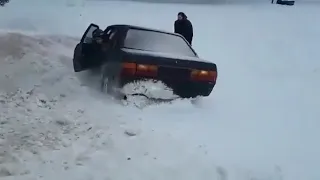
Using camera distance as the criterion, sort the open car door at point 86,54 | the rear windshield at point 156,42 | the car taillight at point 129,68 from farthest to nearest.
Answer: the open car door at point 86,54 → the rear windshield at point 156,42 → the car taillight at point 129,68

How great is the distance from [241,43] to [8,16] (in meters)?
11.7

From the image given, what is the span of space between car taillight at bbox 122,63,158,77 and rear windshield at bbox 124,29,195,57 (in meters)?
0.92

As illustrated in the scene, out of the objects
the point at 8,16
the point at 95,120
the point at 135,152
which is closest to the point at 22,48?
the point at 95,120

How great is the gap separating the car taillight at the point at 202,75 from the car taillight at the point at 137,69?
28.1 inches

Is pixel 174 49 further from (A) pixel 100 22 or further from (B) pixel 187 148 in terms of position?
(A) pixel 100 22

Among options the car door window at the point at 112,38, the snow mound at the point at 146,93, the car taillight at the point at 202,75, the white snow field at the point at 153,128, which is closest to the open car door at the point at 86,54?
the white snow field at the point at 153,128

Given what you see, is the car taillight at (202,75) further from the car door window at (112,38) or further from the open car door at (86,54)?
the open car door at (86,54)

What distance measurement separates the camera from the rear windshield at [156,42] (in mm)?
8180

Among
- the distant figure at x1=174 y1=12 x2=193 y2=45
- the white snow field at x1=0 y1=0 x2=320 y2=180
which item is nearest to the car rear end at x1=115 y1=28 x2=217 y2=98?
the white snow field at x1=0 y1=0 x2=320 y2=180

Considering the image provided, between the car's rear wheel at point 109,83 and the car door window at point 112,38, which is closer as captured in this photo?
the car's rear wheel at point 109,83

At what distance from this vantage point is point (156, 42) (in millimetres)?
8414

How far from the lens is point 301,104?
30.9 feet

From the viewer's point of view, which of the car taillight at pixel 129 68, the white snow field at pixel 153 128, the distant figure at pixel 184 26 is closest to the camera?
the white snow field at pixel 153 128

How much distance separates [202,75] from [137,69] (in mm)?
1073
